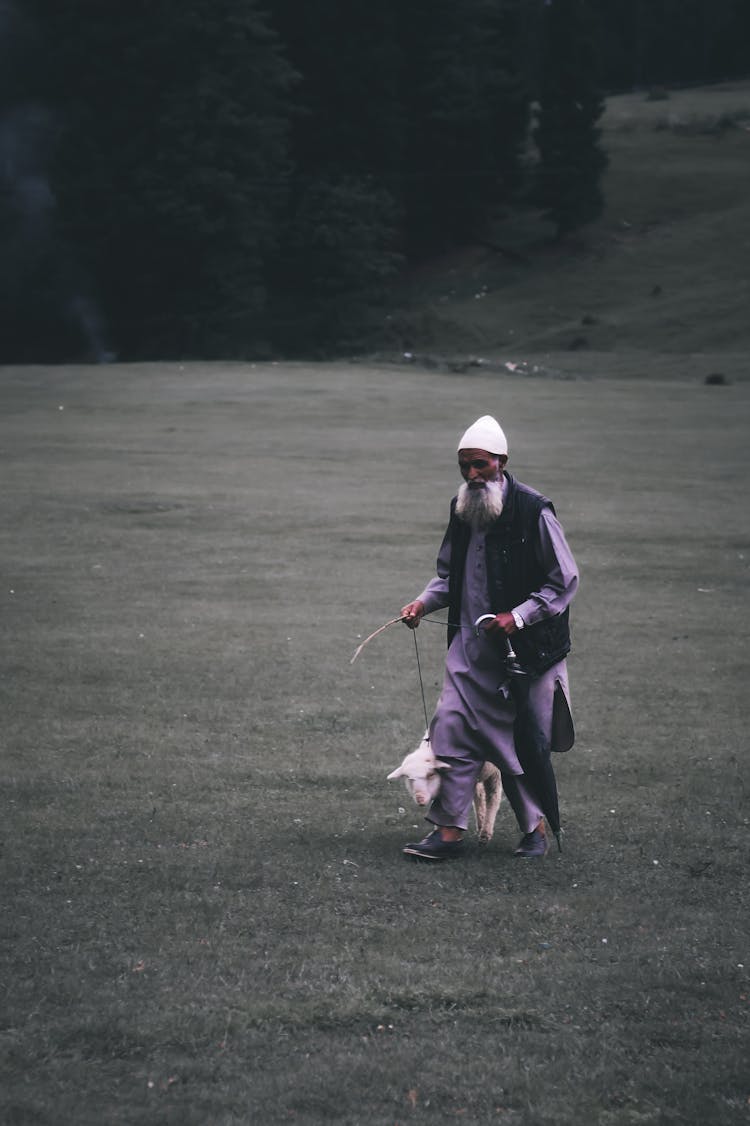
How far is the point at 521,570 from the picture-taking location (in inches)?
267

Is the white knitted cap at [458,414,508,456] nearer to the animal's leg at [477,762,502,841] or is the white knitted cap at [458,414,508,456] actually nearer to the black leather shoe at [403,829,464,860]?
the animal's leg at [477,762,502,841]

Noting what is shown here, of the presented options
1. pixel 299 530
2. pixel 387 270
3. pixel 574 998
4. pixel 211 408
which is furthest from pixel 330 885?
pixel 387 270

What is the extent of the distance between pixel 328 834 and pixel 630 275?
66416mm

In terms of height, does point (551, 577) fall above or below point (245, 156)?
above

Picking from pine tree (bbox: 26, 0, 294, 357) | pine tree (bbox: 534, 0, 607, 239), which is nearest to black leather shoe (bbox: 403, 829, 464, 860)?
pine tree (bbox: 26, 0, 294, 357)

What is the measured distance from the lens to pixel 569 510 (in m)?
20.8

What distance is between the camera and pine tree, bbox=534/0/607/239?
74188 millimetres

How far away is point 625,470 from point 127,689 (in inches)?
659

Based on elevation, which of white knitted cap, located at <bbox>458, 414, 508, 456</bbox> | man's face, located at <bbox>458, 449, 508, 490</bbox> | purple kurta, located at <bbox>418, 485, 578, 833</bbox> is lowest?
purple kurta, located at <bbox>418, 485, 578, 833</bbox>

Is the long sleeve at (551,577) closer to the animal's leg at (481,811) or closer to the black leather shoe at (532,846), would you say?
the animal's leg at (481,811)

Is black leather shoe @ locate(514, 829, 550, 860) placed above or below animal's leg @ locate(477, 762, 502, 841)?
below

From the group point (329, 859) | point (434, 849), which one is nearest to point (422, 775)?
point (434, 849)

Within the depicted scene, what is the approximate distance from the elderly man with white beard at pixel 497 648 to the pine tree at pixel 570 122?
70787mm

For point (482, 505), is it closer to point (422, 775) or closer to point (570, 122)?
point (422, 775)
